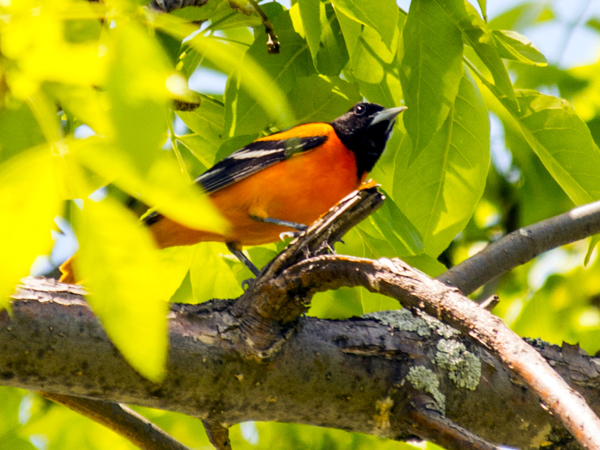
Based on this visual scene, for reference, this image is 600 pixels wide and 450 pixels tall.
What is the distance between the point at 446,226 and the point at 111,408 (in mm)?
1589

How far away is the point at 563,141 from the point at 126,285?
2.23 metres

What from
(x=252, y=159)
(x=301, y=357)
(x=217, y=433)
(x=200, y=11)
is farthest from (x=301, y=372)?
(x=252, y=159)

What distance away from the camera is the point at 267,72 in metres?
2.53

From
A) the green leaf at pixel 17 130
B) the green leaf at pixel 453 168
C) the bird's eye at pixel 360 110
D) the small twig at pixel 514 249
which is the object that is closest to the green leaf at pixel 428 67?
the green leaf at pixel 453 168

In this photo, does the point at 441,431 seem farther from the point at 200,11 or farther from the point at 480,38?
the point at 200,11

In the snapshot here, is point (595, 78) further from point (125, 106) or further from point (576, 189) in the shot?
point (125, 106)

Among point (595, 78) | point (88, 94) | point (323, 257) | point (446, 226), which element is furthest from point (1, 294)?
point (595, 78)

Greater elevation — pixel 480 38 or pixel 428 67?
pixel 480 38

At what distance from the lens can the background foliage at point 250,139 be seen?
2.92 ft

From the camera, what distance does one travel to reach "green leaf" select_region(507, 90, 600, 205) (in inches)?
103

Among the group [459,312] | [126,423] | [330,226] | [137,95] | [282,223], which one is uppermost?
[137,95]

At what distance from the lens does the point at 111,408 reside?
262cm

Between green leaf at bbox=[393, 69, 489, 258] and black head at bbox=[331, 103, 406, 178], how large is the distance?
1.05 metres

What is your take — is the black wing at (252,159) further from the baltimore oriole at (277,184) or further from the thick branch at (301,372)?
the thick branch at (301,372)
